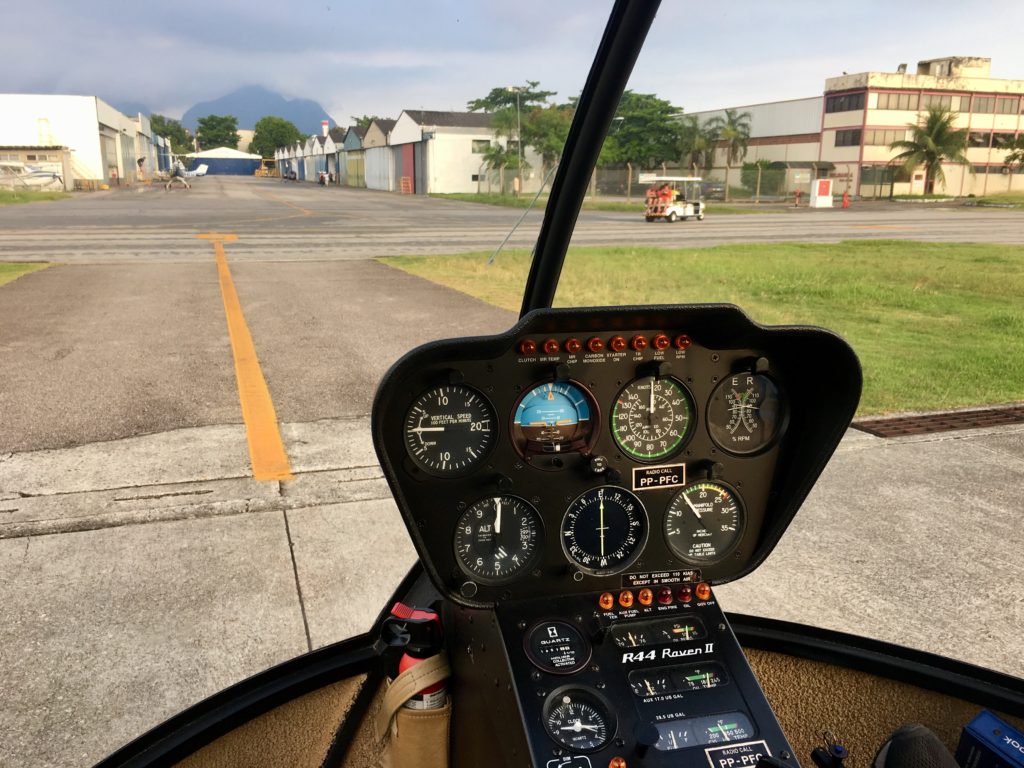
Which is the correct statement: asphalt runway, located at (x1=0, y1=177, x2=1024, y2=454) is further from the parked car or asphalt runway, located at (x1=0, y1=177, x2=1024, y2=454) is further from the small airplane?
the small airplane

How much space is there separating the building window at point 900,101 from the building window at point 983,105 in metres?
0.16

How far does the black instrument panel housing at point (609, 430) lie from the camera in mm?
1557

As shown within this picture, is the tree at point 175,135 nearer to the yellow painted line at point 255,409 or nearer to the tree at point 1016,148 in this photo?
the yellow painted line at point 255,409

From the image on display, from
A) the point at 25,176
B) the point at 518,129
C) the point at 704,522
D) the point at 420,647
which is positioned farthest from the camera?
the point at 25,176

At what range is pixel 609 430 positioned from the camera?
170 cm

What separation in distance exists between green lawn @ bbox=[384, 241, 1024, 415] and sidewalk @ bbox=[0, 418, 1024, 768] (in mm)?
1515

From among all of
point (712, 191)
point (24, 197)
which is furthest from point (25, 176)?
point (712, 191)

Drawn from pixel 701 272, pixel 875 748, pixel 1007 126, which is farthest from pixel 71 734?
pixel 701 272

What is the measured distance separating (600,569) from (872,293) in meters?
10.7

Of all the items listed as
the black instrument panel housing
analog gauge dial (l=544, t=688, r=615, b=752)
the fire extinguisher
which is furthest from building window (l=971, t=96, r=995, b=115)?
the fire extinguisher

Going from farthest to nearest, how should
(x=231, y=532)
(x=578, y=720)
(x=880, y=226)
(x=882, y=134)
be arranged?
1. (x=880, y=226)
2. (x=882, y=134)
3. (x=231, y=532)
4. (x=578, y=720)

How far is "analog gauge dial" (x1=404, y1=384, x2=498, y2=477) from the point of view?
5.22ft

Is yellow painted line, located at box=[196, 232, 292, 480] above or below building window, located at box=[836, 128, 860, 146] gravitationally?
below

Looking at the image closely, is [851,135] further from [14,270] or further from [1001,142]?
[14,270]
